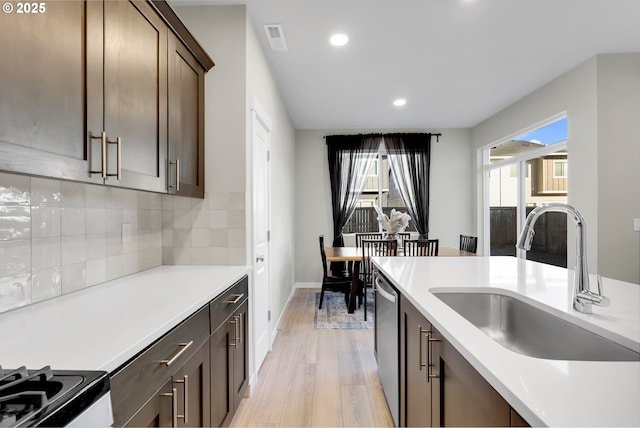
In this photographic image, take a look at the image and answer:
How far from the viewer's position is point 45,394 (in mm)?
583

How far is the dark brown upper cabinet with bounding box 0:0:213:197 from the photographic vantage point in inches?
34.8

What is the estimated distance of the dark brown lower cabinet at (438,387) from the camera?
73 cm

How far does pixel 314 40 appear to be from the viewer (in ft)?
9.00

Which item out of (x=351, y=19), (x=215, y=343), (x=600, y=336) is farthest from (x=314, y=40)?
(x=600, y=336)

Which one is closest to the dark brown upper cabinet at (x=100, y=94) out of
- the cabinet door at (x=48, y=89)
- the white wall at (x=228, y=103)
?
the cabinet door at (x=48, y=89)

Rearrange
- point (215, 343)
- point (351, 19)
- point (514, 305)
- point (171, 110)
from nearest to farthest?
point (514, 305) → point (215, 343) → point (171, 110) → point (351, 19)

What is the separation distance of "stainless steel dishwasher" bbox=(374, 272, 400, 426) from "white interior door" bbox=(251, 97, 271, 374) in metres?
0.90

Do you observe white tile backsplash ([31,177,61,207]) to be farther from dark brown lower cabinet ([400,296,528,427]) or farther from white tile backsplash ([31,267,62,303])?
dark brown lower cabinet ([400,296,528,427])

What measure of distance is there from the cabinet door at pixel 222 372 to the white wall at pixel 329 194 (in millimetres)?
3867

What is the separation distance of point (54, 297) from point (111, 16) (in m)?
1.18

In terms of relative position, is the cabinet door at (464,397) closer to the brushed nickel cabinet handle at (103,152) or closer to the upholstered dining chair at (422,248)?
the brushed nickel cabinet handle at (103,152)

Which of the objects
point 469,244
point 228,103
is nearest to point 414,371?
point 228,103

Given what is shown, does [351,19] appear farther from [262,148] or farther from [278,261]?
[278,261]

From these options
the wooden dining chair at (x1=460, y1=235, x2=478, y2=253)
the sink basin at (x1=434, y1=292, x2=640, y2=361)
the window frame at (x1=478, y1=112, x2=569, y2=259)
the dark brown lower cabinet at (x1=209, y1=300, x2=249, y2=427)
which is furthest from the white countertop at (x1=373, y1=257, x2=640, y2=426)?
the window frame at (x1=478, y1=112, x2=569, y2=259)
